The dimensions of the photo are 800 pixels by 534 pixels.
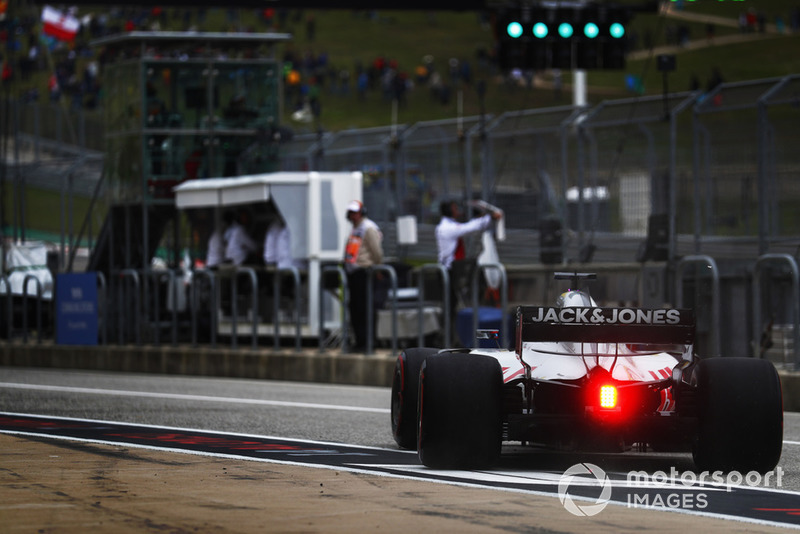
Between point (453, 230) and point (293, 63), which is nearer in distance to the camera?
point (453, 230)

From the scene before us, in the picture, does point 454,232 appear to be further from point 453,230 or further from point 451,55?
point 451,55

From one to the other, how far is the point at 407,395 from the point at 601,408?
1.64 meters

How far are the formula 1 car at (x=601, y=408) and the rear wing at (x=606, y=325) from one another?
6.4 inches

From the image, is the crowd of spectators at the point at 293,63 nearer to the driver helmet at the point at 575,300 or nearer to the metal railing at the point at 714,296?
the metal railing at the point at 714,296

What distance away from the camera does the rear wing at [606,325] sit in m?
9.59

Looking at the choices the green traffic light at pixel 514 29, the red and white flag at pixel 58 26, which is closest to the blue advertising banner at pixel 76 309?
the green traffic light at pixel 514 29

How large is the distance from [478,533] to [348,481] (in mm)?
1955

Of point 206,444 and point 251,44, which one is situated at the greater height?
point 251,44

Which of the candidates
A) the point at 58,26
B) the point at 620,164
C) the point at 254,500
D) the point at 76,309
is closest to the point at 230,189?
the point at 76,309

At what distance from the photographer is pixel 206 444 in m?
10.9

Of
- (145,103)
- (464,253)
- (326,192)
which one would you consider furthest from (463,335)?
(145,103)

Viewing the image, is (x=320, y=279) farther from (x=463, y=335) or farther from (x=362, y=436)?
(x=362, y=436)
